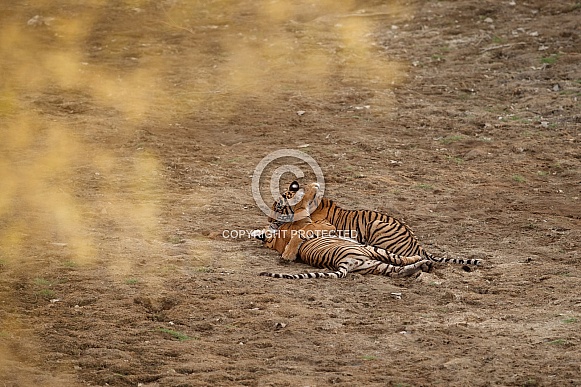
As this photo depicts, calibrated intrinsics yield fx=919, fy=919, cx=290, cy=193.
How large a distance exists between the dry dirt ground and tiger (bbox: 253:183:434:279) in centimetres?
14

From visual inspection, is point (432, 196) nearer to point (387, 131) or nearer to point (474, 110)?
point (387, 131)

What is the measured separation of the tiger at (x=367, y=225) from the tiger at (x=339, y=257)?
0.18 m

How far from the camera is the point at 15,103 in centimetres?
1304

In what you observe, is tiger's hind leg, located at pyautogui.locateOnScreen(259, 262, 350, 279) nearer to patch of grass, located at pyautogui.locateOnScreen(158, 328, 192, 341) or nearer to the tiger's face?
the tiger's face

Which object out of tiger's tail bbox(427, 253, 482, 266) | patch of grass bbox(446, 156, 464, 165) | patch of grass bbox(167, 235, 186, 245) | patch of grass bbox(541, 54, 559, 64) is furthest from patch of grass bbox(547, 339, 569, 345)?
patch of grass bbox(541, 54, 559, 64)

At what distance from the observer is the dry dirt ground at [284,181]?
233 inches

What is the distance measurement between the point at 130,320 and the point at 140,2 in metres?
12.6

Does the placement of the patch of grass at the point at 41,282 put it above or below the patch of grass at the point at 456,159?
below

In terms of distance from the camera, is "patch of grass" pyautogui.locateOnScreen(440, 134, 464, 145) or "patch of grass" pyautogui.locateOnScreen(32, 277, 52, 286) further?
"patch of grass" pyautogui.locateOnScreen(440, 134, 464, 145)

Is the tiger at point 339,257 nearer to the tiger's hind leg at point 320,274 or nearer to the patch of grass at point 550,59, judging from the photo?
the tiger's hind leg at point 320,274

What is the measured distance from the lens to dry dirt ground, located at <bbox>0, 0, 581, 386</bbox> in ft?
19.4

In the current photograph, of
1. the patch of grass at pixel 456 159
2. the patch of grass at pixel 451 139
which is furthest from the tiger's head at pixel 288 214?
the patch of grass at pixel 451 139

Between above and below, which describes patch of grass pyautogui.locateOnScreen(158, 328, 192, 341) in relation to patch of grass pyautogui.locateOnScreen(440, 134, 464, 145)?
below

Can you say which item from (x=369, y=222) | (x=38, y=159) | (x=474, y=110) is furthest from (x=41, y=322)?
(x=474, y=110)
